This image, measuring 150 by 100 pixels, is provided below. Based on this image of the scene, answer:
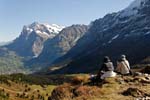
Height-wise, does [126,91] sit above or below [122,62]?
below

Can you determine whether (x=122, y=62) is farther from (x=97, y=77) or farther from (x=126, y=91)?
(x=126, y=91)

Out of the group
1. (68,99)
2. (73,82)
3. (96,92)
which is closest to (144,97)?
(96,92)

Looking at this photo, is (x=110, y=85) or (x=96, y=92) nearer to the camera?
(x=96, y=92)

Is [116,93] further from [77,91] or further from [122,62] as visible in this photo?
[122,62]

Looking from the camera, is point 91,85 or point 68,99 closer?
point 68,99

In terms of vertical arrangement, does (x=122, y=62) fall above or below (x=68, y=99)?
above

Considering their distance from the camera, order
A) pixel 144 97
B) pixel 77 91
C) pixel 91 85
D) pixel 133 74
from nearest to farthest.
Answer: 1. pixel 144 97
2. pixel 77 91
3. pixel 91 85
4. pixel 133 74

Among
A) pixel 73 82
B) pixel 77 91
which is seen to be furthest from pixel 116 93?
pixel 73 82

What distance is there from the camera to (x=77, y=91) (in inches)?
1610

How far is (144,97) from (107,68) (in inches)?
339

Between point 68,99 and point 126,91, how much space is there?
591 centimetres

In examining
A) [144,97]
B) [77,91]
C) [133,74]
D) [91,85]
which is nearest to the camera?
[144,97]

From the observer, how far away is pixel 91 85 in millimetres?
43969

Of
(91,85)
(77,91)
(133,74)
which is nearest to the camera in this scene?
(77,91)
